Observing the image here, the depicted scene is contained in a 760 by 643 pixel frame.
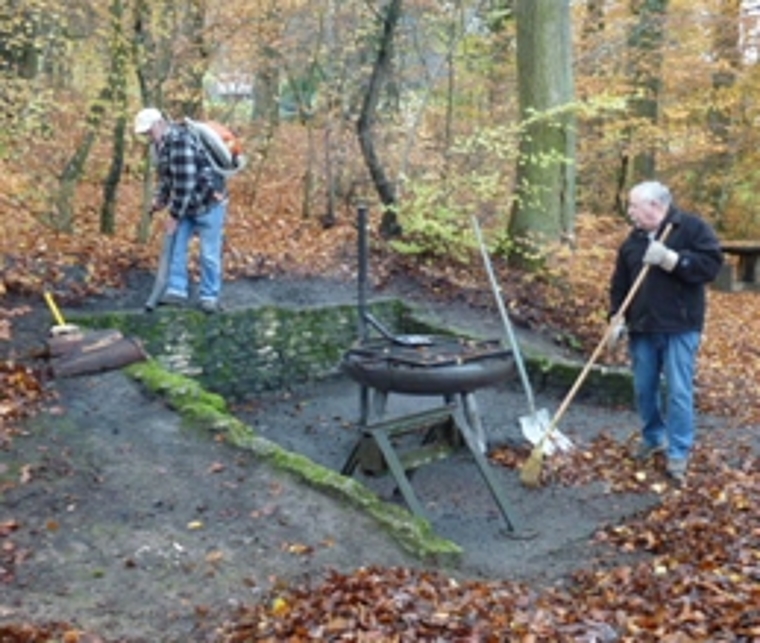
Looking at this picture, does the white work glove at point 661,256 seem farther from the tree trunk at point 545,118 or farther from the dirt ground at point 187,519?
the tree trunk at point 545,118

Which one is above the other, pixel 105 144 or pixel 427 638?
pixel 105 144

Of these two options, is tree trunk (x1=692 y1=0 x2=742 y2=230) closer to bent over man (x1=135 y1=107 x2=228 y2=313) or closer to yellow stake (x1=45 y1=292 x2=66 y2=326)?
bent over man (x1=135 y1=107 x2=228 y2=313)

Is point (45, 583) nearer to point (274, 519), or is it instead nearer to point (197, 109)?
point (274, 519)

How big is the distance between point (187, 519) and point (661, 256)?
366 cm

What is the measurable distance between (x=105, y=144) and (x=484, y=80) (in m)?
7.02

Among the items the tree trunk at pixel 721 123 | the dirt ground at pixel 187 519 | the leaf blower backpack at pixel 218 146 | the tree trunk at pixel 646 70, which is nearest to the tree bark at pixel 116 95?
the leaf blower backpack at pixel 218 146

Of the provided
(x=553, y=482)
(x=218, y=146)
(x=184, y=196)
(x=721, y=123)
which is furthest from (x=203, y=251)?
(x=721, y=123)

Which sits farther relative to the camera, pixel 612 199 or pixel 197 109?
pixel 612 199

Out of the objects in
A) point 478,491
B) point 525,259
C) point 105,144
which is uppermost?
point 105,144

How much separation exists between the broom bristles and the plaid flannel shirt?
3930 millimetres

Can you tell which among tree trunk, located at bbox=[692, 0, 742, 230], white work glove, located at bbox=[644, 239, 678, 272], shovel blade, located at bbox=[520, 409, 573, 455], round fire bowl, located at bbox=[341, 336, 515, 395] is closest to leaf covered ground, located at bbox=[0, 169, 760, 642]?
shovel blade, located at bbox=[520, 409, 573, 455]

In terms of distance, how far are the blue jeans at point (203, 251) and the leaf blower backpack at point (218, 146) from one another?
13.5 inches

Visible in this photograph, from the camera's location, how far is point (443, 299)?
471 inches

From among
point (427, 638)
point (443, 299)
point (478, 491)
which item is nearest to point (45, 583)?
point (427, 638)
